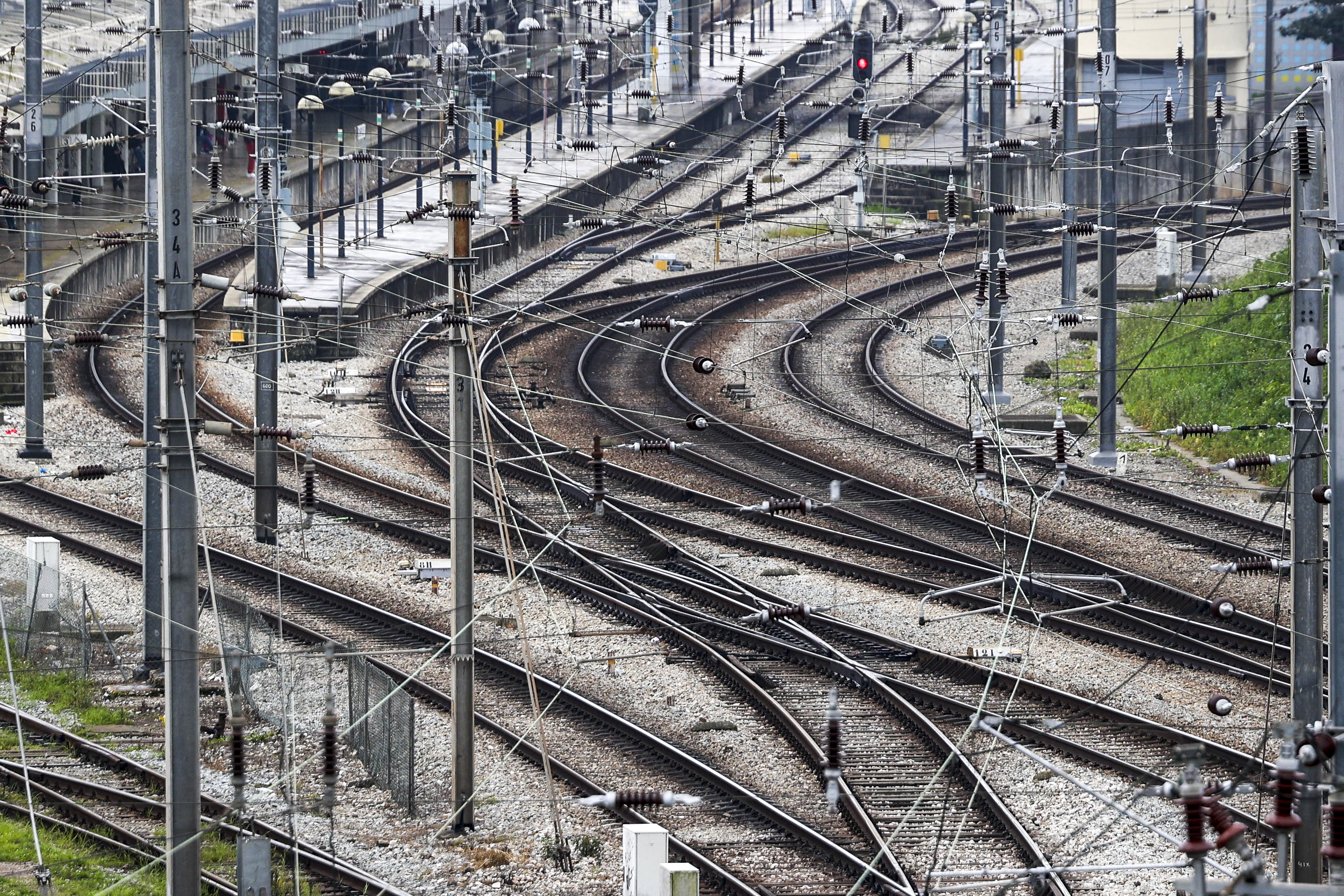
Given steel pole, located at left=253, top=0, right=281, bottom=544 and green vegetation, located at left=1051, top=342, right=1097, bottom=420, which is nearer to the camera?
steel pole, located at left=253, top=0, right=281, bottom=544

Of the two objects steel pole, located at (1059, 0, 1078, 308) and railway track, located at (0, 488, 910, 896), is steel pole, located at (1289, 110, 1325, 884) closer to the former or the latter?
railway track, located at (0, 488, 910, 896)

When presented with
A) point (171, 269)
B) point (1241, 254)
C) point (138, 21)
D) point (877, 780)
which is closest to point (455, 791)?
point (877, 780)

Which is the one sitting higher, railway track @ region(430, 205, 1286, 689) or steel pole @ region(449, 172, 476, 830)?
steel pole @ region(449, 172, 476, 830)

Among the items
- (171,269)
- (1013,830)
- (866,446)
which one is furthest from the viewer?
(866,446)

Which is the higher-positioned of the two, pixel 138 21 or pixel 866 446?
pixel 138 21

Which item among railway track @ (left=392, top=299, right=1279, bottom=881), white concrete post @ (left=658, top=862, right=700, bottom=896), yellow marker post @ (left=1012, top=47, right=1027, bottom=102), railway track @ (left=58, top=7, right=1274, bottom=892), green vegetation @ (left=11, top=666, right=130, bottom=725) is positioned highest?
yellow marker post @ (left=1012, top=47, right=1027, bottom=102)

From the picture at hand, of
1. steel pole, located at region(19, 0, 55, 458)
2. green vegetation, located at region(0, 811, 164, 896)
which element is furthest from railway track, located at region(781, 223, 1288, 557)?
steel pole, located at region(19, 0, 55, 458)

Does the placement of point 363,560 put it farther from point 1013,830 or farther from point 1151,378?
point 1151,378
